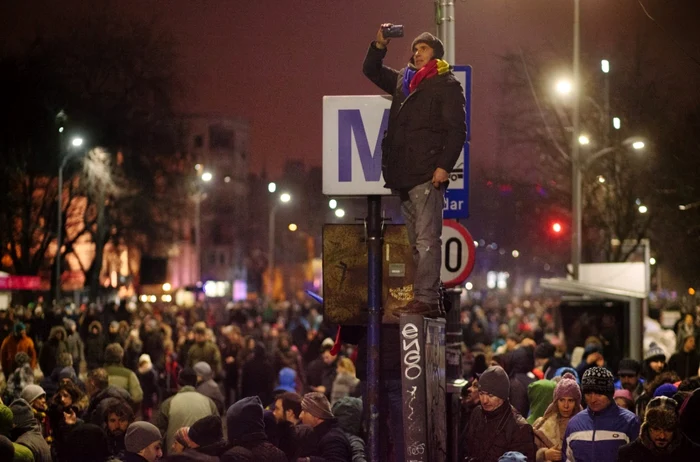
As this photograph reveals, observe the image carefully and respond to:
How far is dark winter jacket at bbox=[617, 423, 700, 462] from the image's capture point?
7.10m

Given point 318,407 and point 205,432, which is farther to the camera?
point 318,407

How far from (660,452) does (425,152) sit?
7.78ft

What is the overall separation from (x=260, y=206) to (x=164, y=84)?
81.1m

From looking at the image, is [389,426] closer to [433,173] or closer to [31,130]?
[433,173]

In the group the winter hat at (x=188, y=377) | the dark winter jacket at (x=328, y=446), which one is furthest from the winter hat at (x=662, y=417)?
the winter hat at (x=188, y=377)

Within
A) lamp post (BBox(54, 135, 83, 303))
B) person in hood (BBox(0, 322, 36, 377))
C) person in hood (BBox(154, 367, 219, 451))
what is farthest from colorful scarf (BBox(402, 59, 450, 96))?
lamp post (BBox(54, 135, 83, 303))

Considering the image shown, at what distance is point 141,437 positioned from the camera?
27.4 feet

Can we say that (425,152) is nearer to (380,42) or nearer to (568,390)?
(380,42)

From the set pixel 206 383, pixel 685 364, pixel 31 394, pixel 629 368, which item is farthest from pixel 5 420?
pixel 685 364

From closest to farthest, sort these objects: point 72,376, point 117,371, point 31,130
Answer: point 72,376 < point 117,371 < point 31,130

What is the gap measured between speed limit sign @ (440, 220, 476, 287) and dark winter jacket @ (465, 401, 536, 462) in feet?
5.84

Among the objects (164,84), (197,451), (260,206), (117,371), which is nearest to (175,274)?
(260,206)

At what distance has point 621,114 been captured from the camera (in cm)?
3997

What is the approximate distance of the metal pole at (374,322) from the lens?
6.87 m
